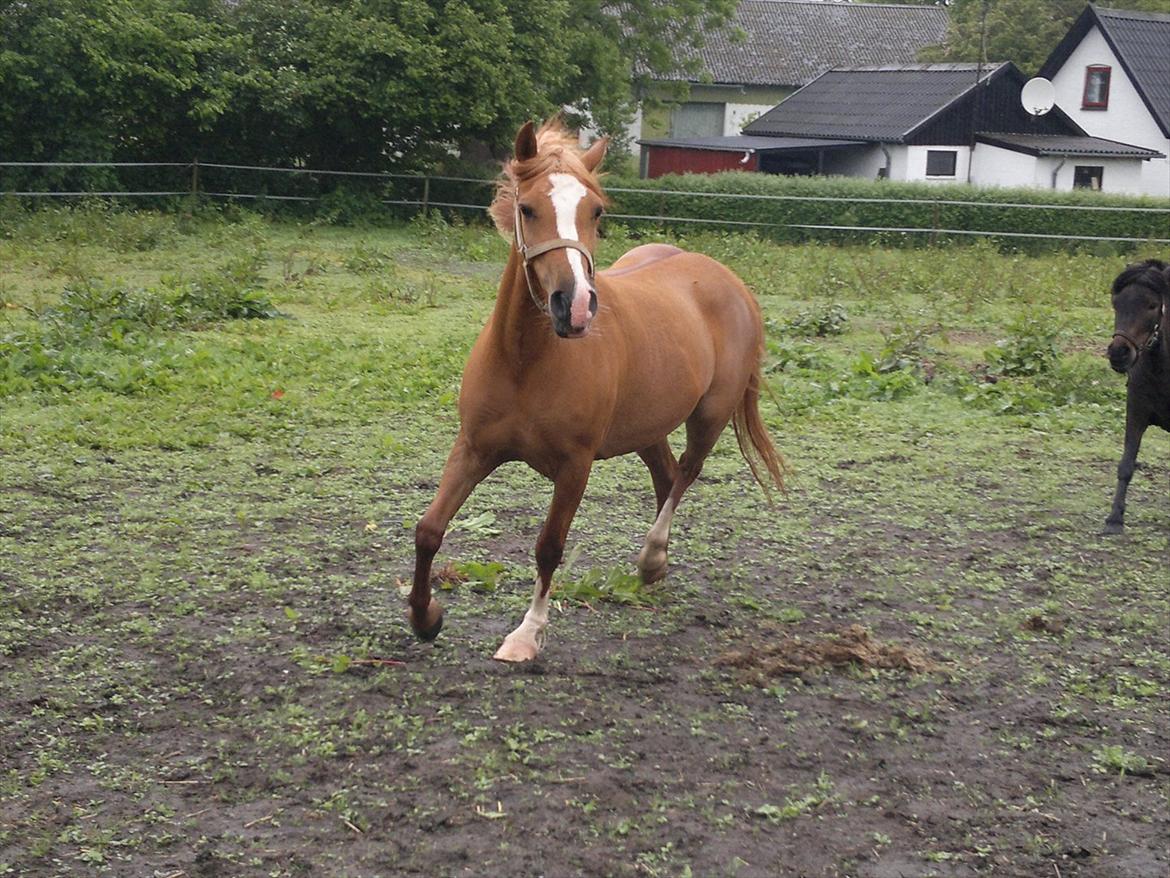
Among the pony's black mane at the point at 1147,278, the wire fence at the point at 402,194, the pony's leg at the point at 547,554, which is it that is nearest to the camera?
the pony's leg at the point at 547,554

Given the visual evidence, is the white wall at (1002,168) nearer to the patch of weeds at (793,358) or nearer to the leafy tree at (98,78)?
the leafy tree at (98,78)

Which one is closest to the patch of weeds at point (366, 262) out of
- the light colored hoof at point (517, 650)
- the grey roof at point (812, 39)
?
the light colored hoof at point (517, 650)

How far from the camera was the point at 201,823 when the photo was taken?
327cm

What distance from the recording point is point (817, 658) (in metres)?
4.64

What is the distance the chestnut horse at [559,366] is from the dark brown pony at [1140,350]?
247cm

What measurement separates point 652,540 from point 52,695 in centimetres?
240

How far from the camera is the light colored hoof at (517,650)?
446cm

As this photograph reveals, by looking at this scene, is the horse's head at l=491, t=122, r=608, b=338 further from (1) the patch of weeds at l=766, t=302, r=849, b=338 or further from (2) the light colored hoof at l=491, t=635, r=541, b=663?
(1) the patch of weeds at l=766, t=302, r=849, b=338

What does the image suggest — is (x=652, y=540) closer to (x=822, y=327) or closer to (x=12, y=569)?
(x=12, y=569)

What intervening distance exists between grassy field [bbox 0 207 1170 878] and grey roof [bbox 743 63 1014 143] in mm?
26292

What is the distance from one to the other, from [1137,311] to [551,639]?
379 cm

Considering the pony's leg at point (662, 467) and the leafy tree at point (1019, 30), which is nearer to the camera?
the pony's leg at point (662, 467)

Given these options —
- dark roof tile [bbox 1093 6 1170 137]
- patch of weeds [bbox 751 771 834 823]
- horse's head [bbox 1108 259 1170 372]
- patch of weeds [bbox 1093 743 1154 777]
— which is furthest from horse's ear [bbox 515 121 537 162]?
dark roof tile [bbox 1093 6 1170 137]

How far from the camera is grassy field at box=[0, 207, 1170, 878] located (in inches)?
131
